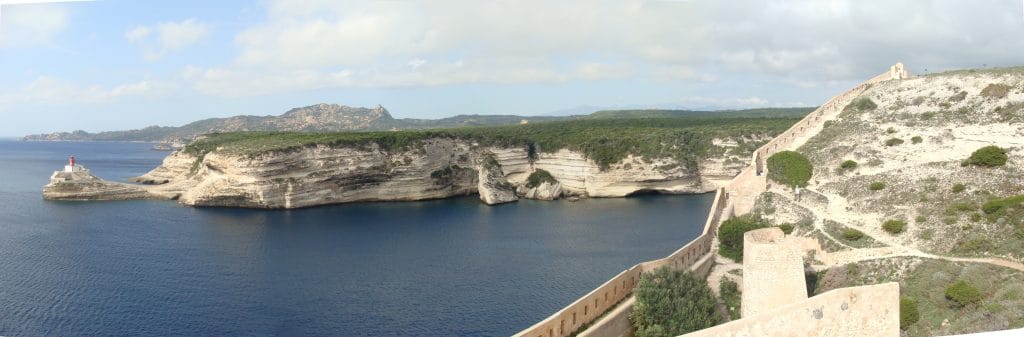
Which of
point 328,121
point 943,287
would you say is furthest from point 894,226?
point 328,121

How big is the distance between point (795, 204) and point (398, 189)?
3612 centimetres

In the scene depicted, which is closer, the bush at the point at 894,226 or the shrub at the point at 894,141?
the bush at the point at 894,226

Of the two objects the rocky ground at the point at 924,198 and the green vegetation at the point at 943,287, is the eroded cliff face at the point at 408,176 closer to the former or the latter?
the rocky ground at the point at 924,198

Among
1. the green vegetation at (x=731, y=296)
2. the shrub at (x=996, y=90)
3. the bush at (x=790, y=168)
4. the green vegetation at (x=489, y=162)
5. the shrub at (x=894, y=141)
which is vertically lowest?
the green vegetation at (x=731, y=296)

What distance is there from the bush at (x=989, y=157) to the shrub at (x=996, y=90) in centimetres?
578

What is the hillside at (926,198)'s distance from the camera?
17438 millimetres

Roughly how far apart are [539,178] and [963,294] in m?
42.3

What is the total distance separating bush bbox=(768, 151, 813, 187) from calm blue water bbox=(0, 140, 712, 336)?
24.9 feet

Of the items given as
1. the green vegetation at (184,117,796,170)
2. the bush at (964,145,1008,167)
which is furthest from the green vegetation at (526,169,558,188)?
the bush at (964,145,1008,167)

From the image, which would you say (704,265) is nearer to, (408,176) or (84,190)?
(408,176)

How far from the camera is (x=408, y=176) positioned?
54.6 meters

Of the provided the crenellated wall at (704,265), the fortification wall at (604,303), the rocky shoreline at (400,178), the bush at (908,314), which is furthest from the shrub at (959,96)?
the rocky shoreline at (400,178)

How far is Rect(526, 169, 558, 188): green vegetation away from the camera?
188 ft

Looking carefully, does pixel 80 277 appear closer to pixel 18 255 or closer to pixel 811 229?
pixel 18 255
